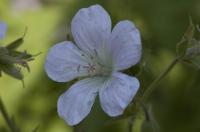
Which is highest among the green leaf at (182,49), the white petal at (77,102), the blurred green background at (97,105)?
the green leaf at (182,49)

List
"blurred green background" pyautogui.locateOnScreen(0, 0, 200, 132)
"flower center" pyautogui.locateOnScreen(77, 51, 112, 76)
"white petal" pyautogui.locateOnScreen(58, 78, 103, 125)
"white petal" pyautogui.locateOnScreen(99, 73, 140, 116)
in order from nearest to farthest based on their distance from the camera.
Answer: "white petal" pyautogui.locateOnScreen(99, 73, 140, 116) < "white petal" pyautogui.locateOnScreen(58, 78, 103, 125) < "flower center" pyautogui.locateOnScreen(77, 51, 112, 76) < "blurred green background" pyautogui.locateOnScreen(0, 0, 200, 132)

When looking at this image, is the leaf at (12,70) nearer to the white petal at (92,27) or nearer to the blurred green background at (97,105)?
the white petal at (92,27)

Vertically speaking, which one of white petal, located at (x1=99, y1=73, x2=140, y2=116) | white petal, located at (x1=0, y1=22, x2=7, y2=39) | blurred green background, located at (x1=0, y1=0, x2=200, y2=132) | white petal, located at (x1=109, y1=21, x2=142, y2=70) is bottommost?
blurred green background, located at (x1=0, y1=0, x2=200, y2=132)

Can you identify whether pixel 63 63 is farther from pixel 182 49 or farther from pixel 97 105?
pixel 97 105

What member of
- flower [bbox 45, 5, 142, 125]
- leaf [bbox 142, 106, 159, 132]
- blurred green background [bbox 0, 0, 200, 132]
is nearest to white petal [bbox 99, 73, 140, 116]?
flower [bbox 45, 5, 142, 125]

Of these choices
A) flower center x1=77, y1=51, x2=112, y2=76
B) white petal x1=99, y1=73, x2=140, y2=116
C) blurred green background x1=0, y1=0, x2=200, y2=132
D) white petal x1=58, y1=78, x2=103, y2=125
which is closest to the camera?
white petal x1=99, y1=73, x2=140, y2=116

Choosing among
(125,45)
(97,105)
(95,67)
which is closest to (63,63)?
(95,67)

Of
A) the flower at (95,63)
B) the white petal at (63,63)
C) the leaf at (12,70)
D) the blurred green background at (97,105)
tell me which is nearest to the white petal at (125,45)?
the flower at (95,63)

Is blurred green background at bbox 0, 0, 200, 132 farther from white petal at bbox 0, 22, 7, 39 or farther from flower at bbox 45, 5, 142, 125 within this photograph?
white petal at bbox 0, 22, 7, 39
